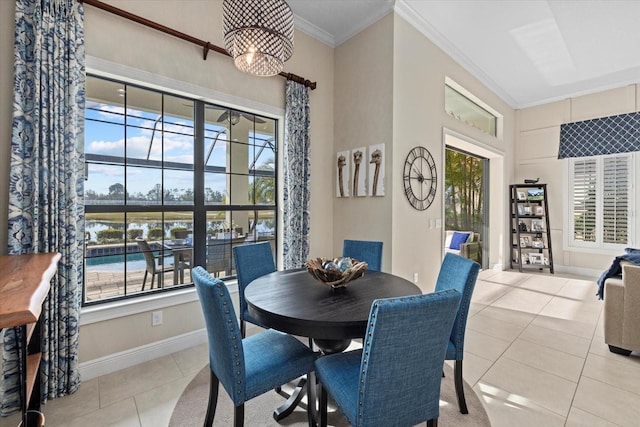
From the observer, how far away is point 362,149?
3525mm

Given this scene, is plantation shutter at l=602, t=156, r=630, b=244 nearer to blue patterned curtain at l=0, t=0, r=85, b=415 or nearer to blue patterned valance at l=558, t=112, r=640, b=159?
blue patterned valance at l=558, t=112, r=640, b=159

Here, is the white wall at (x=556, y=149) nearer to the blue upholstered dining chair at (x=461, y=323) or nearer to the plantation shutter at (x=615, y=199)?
the plantation shutter at (x=615, y=199)

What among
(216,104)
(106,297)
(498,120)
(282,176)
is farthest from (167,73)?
(498,120)

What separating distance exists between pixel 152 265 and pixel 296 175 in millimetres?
1732

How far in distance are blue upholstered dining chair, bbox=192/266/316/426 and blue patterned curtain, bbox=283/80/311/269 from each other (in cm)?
172

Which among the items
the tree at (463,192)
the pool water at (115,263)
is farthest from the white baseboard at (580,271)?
the pool water at (115,263)

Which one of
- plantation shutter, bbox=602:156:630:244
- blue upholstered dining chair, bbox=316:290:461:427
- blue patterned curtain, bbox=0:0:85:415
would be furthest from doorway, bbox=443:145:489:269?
blue patterned curtain, bbox=0:0:85:415

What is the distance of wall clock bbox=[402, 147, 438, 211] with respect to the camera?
3459 mm

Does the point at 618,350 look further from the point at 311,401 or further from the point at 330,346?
the point at 311,401

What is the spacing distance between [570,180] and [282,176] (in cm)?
589

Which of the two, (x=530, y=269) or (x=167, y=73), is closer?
(x=167, y=73)

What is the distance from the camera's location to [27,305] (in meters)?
0.98

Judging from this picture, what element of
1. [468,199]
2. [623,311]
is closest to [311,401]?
[623,311]

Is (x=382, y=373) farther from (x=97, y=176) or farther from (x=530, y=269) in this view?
(x=530, y=269)
